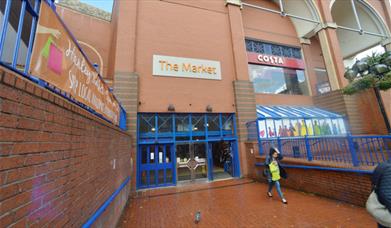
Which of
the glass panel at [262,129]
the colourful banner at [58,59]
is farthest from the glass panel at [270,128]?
the colourful banner at [58,59]

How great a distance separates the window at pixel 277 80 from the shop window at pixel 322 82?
99 cm

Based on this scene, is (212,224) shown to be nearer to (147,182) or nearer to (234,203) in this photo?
(234,203)

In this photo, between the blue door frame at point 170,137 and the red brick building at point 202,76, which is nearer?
the blue door frame at point 170,137

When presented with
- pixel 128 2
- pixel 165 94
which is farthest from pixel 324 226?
pixel 128 2

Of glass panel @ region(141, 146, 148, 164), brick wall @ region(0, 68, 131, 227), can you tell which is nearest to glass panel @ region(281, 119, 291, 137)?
glass panel @ region(141, 146, 148, 164)

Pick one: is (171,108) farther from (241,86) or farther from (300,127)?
(300,127)

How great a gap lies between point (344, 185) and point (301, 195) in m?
1.31

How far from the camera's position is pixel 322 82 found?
13.4m

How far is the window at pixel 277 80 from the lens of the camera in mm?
12016

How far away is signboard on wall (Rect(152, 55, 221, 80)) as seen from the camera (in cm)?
876

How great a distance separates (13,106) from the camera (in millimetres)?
1094

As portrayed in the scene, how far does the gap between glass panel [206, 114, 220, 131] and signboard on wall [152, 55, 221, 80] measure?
224 centimetres

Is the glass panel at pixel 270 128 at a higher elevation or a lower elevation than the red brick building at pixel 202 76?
lower

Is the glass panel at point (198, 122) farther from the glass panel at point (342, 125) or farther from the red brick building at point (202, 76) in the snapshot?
the glass panel at point (342, 125)
